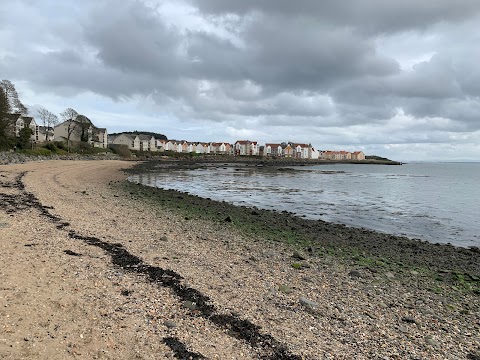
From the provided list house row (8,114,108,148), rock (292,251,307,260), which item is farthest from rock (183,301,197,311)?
house row (8,114,108,148)

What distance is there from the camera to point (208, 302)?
268 inches

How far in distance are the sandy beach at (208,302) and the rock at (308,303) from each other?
1.8 inches

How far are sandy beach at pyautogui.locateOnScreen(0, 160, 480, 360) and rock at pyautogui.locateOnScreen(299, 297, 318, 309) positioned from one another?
0.04 m

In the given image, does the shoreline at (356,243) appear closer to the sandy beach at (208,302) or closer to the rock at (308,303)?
the sandy beach at (208,302)

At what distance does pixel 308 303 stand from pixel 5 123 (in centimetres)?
6127

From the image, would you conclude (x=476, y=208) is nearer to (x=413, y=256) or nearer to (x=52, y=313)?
(x=413, y=256)

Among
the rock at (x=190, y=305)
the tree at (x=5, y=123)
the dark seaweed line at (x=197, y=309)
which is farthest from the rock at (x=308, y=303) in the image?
the tree at (x=5, y=123)

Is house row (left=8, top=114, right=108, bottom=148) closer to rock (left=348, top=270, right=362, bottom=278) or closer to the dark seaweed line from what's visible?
the dark seaweed line

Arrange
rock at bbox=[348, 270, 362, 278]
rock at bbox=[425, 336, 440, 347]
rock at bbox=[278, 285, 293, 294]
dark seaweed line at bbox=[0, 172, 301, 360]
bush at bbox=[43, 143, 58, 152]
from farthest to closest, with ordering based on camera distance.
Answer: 1. bush at bbox=[43, 143, 58, 152]
2. rock at bbox=[348, 270, 362, 278]
3. rock at bbox=[278, 285, 293, 294]
4. rock at bbox=[425, 336, 440, 347]
5. dark seaweed line at bbox=[0, 172, 301, 360]

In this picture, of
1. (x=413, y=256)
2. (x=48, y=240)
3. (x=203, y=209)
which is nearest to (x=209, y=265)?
(x=48, y=240)

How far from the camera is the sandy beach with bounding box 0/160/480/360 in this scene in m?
5.23

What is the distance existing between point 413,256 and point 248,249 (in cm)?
617

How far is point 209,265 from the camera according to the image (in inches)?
365

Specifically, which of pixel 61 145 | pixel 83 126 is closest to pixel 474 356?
pixel 61 145
